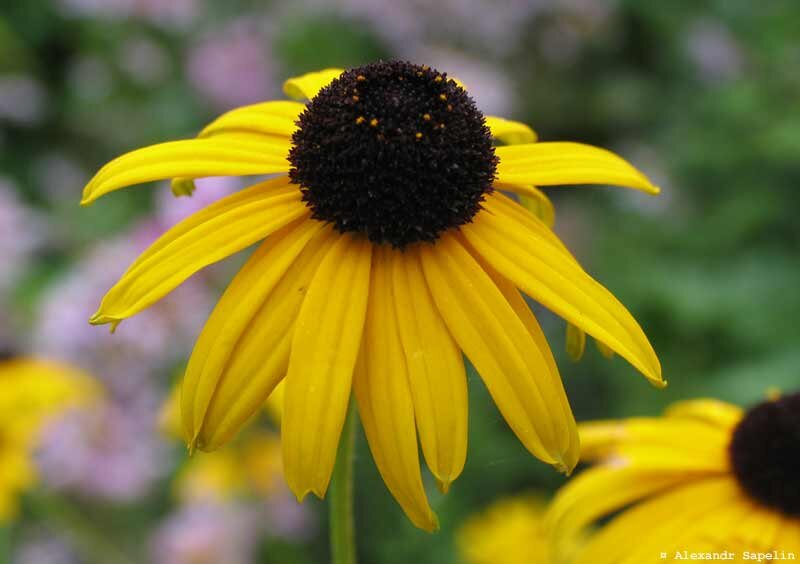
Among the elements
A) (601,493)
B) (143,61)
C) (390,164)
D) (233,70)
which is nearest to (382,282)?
(390,164)

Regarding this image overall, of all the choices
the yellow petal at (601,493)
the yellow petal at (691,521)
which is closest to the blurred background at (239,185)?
the yellow petal at (601,493)

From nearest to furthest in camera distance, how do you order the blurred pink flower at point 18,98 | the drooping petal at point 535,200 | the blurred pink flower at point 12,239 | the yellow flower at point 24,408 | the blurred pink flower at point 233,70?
the drooping petal at point 535,200
the yellow flower at point 24,408
the blurred pink flower at point 12,239
the blurred pink flower at point 233,70
the blurred pink flower at point 18,98

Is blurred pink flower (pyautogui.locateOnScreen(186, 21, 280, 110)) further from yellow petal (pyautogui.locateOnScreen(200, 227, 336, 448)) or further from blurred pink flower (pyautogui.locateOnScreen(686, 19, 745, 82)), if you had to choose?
yellow petal (pyautogui.locateOnScreen(200, 227, 336, 448))

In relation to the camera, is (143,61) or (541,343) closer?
(541,343)

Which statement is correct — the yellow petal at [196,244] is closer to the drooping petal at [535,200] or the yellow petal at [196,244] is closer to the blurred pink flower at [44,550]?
the drooping petal at [535,200]

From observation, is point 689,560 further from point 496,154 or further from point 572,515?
point 496,154

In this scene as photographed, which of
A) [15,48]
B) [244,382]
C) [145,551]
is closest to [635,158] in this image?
[145,551]

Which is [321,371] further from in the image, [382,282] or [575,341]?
[575,341]

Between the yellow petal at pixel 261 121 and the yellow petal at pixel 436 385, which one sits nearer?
the yellow petal at pixel 436 385
